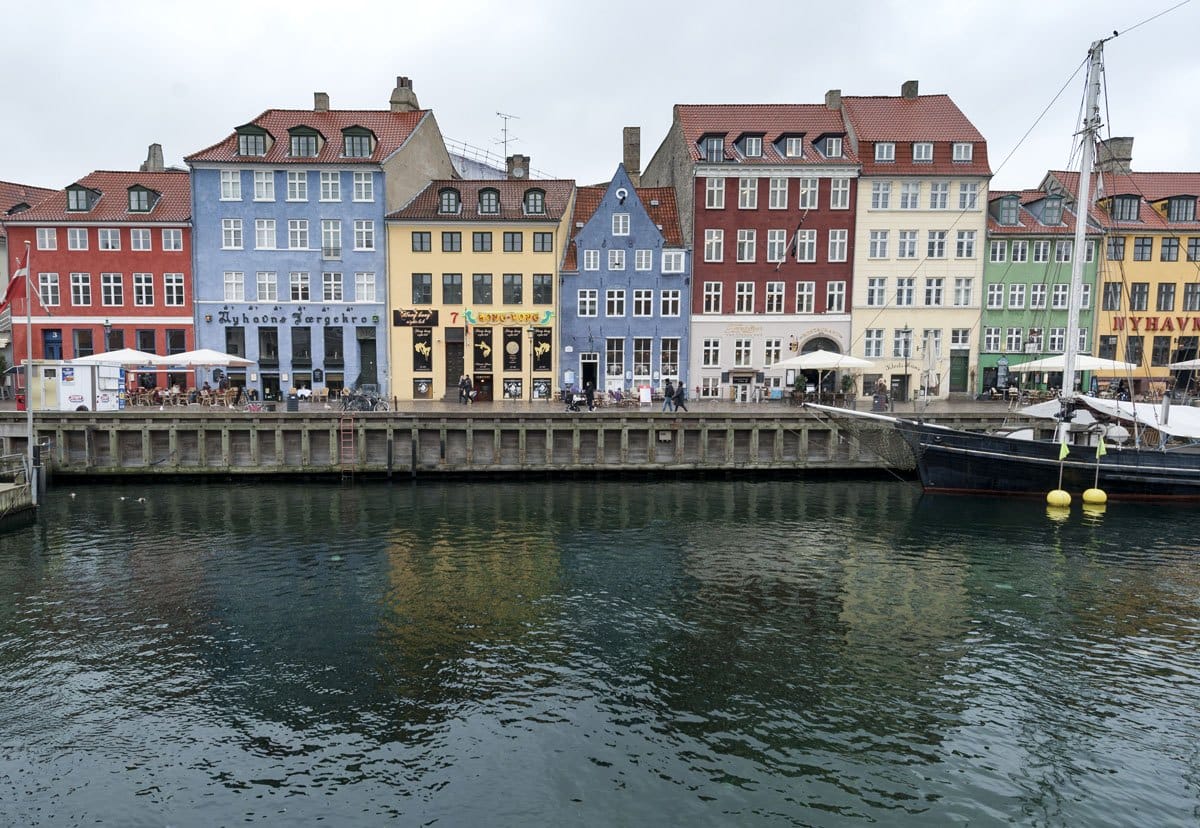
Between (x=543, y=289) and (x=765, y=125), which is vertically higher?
(x=765, y=125)

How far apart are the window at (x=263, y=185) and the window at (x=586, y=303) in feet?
62.2

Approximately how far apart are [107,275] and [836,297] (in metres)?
43.3

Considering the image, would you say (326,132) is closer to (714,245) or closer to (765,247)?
(714,245)

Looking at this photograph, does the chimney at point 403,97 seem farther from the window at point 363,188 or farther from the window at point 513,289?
the window at point 513,289

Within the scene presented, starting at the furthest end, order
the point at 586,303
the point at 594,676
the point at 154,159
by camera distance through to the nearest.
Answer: the point at 154,159 < the point at 586,303 < the point at 594,676

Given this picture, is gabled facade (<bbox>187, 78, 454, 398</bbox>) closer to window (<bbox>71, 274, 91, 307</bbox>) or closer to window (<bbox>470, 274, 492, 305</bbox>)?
window (<bbox>470, 274, 492, 305</bbox>)

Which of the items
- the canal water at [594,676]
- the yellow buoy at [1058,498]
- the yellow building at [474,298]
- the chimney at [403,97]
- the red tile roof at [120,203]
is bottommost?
the canal water at [594,676]

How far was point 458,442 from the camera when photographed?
115 feet

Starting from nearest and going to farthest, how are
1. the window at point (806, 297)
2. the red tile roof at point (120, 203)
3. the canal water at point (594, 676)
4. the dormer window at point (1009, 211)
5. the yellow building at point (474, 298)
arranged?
the canal water at point (594, 676), the red tile roof at point (120, 203), the yellow building at point (474, 298), the window at point (806, 297), the dormer window at point (1009, 211)

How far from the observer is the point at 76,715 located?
1330cm

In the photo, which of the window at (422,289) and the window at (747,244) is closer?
the window at (422,289)

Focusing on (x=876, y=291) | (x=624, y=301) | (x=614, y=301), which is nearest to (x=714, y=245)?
(x=624, y=301)

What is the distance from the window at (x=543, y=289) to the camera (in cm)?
4734

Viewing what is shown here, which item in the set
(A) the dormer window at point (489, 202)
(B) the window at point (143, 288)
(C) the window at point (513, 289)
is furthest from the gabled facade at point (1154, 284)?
(B) the window at point (143, 288)
